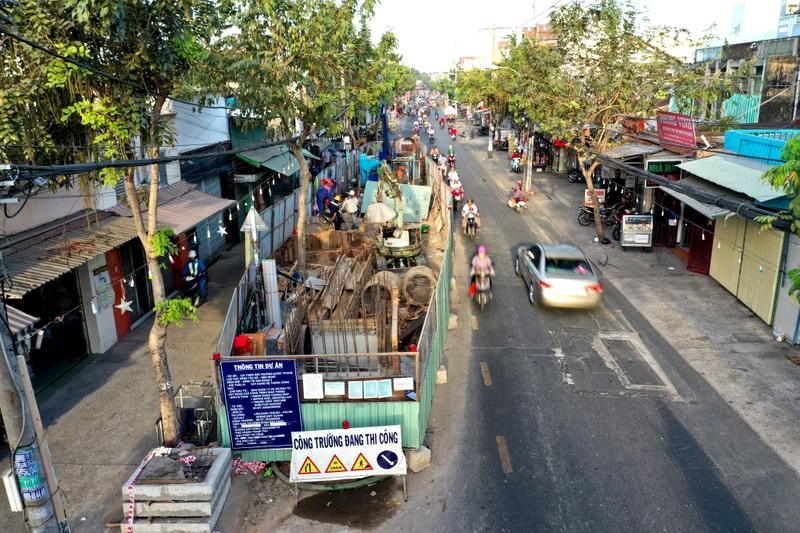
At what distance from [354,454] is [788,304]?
465 inches

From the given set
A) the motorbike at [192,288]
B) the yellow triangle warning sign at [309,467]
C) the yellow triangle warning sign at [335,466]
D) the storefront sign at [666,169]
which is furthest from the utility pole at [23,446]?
the storefront sign at [666,169]

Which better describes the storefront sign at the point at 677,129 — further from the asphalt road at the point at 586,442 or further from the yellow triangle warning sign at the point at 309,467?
the yellow triangle warning sign at the point at 309,467

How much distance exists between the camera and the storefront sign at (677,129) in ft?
73.7

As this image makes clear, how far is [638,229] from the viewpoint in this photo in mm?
23625

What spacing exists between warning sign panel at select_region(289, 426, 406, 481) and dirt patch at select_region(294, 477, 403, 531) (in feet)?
1.02

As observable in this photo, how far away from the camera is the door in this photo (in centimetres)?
2052

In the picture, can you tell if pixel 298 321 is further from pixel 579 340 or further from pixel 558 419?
pixel 579 340

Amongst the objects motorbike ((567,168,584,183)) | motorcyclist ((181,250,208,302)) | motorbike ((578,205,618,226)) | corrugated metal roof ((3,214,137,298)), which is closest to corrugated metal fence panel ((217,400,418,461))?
corrugated metal roof ((3,214,137,298))

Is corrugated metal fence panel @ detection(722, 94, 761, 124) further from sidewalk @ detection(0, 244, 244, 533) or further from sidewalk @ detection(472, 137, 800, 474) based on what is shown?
sidewalk @ detection(0, 244, 244, 533)

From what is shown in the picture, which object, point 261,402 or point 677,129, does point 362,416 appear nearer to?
point 261,402

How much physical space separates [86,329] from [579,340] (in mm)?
12268

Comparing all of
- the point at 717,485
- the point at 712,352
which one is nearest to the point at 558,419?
the point at 717,485

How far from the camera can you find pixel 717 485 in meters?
9.75

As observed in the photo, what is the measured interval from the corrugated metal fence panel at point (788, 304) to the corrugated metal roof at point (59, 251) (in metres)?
16.0
